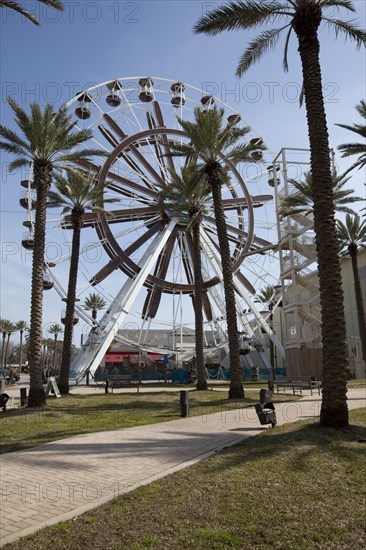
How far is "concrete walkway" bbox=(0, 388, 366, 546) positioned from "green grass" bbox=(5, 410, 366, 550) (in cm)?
41

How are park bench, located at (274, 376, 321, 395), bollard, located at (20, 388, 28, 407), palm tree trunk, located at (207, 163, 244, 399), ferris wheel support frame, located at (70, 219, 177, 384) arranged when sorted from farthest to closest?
1. ferris wheel support frame, located at (70, 219, 177, 384)
2. park bench, located at (274, 376, 321, 395)
3. palm tree trunk, located at (207, 163, 244, 399)
4. bollard, located at (20, 388, 28, 407)

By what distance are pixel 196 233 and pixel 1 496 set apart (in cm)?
2357

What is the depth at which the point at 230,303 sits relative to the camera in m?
20.9

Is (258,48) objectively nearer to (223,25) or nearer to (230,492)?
(223,25)

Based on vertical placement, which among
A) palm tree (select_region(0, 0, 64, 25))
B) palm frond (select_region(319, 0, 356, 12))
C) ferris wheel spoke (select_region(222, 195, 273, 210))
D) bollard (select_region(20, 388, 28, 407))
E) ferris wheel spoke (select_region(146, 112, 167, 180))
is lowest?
bollard (select_region(20, 388, 28, 407))

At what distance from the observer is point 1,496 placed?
245 inches

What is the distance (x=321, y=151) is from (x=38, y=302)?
12.0 m

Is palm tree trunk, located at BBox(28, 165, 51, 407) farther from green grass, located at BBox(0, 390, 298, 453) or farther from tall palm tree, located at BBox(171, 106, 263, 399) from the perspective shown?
tall palm tree, located at BBox(171, 106, 263, 399)

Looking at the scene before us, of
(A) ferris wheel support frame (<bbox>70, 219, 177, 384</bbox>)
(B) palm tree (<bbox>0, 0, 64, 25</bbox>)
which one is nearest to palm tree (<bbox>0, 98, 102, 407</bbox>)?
(B) palm tree (<bbox>0, 0, 64, 25</bbox>)

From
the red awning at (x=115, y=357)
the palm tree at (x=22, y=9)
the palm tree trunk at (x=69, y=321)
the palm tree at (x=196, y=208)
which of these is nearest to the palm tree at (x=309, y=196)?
the palm tree at (x=196, y=208)

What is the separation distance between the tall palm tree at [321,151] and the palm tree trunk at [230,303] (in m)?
8.28

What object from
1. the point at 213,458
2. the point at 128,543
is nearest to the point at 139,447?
the point at 213,458

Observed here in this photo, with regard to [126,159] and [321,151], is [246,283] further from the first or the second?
[321,151]

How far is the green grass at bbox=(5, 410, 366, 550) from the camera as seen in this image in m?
4.61
